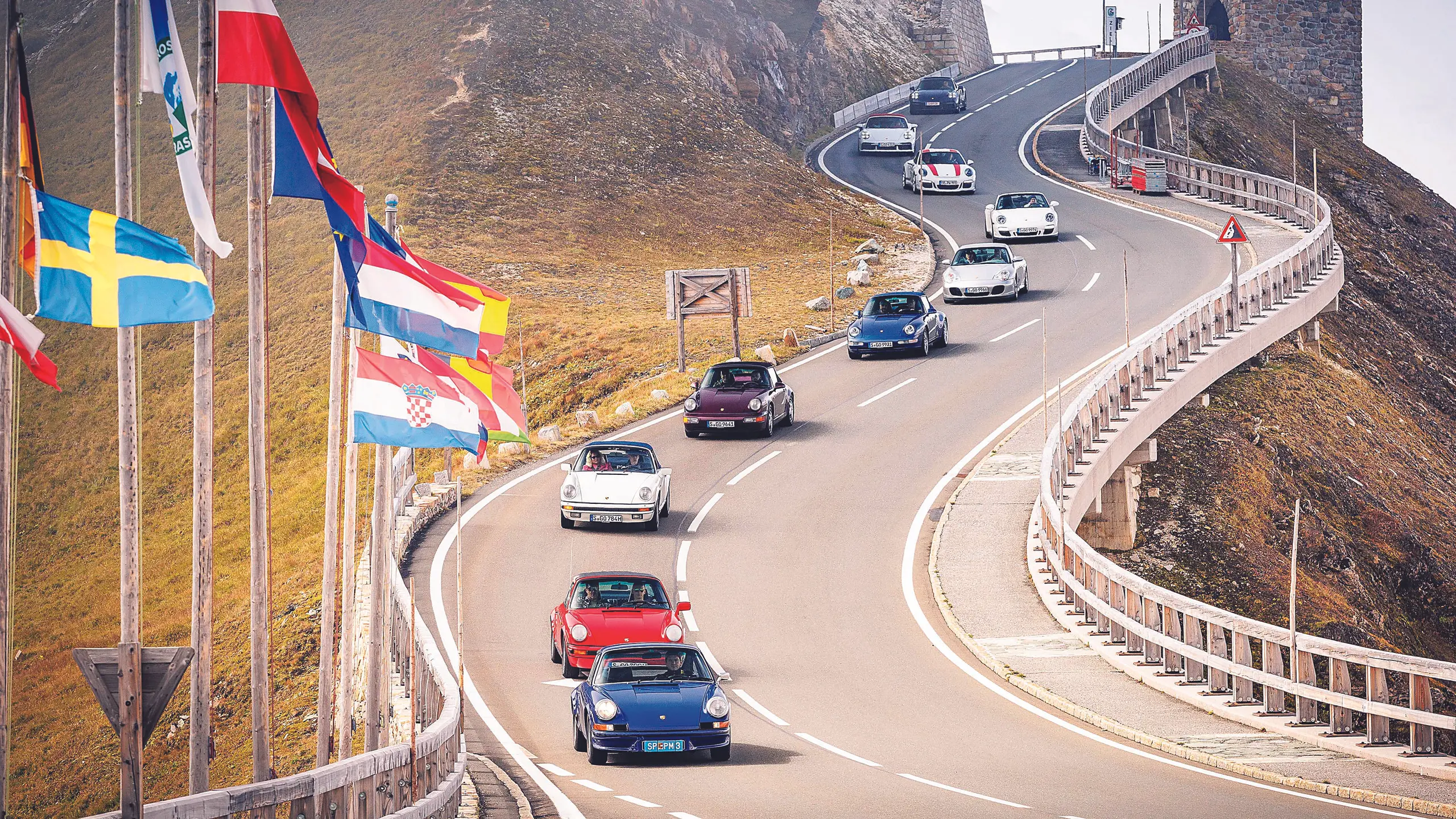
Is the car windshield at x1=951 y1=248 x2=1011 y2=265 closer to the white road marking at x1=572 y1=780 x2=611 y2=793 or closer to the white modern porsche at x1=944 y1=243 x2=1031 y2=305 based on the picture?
the white modern porsche at x1=944 y1=243 x2=1031 y2=305

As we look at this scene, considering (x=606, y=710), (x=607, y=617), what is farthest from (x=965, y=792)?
(x=607, y=617)

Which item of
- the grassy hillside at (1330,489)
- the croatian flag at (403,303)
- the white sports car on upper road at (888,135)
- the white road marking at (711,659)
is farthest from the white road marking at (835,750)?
the white sports car on upper road at (888,135)

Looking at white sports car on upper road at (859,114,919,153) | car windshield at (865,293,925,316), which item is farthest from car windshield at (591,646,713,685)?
white sports car on upper road at (859,114,919,153)

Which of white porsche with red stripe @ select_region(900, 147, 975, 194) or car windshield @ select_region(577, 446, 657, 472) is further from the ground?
white porsche with red stripe @ select_region(900, 147, 975, 194)

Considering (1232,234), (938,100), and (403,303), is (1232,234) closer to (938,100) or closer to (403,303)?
(403,303)

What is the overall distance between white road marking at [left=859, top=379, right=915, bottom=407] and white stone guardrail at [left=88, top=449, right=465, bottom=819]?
20.7m

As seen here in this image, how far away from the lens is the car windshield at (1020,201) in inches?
2127

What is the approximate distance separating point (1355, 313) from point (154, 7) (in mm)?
58800

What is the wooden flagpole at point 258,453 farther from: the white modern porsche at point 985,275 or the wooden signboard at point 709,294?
the white modern porsche at point 985,275

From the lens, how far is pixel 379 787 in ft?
38.3

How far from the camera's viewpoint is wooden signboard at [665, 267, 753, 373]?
128ft

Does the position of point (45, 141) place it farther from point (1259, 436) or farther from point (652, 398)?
point (1259, 436)

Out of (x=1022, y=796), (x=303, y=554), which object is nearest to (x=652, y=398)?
(x=303, y=554)

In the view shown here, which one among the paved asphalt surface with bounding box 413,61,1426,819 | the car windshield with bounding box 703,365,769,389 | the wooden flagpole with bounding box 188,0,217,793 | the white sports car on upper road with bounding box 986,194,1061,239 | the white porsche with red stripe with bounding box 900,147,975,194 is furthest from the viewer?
the white porsche with red stripe with bounding box 900,147,975,194
